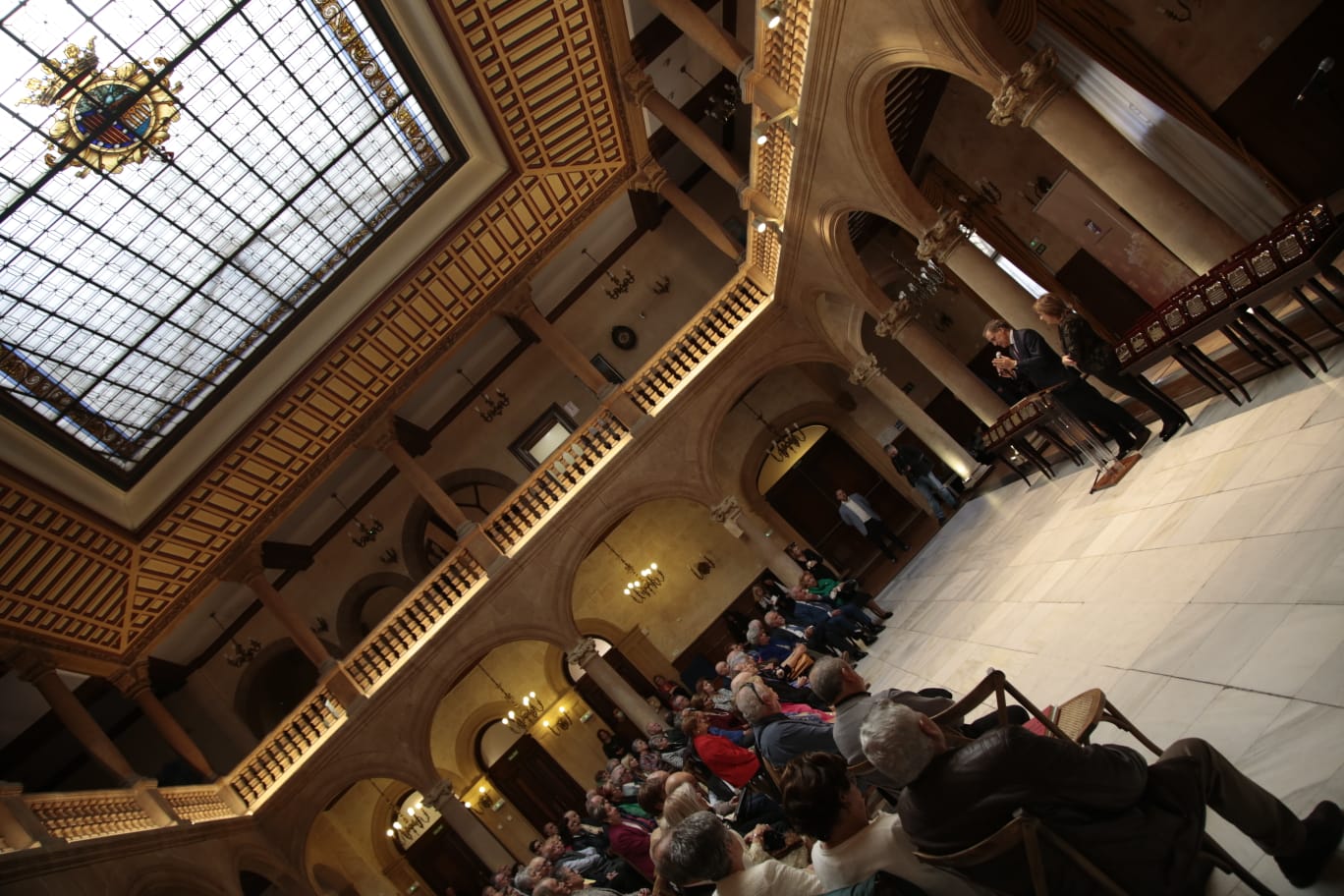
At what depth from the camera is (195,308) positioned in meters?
11.0

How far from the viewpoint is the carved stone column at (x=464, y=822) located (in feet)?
45.1

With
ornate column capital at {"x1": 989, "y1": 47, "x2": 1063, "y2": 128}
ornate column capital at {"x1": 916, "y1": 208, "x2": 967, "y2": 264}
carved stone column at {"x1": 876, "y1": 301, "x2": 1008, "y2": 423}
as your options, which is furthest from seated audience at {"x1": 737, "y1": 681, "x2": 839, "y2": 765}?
carved stone column at {"x1": 876, "y1": 301, "x2": 1008, "y2": 423}

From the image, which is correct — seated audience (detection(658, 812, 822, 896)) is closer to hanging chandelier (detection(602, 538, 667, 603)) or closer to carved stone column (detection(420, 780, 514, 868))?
carved stone column (detection(420, 780, 514, 868))

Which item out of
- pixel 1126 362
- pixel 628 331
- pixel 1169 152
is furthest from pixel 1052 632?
pixel 628 331

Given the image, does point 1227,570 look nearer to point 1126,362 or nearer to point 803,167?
point 1126,362

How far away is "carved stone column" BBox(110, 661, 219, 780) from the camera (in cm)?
1335

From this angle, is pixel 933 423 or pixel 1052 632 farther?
pixel 933 423

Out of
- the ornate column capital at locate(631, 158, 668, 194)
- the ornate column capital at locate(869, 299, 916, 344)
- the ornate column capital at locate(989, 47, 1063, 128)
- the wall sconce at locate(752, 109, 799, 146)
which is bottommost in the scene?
the ornate column capital at locate(869, 299, 916, 344)

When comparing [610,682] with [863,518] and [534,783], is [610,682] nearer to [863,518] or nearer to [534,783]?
[534,783]

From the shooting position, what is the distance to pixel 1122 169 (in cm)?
719

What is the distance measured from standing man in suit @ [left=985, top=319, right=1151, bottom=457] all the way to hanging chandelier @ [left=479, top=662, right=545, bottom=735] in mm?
13344

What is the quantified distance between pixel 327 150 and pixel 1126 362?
372 inches

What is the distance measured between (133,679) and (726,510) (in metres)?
9.73

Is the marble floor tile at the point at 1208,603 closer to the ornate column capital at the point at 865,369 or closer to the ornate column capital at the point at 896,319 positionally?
the ornate column capital at the point at 896,319
